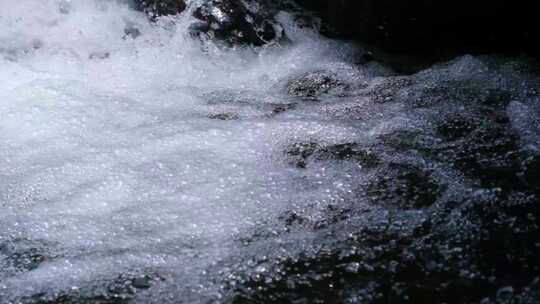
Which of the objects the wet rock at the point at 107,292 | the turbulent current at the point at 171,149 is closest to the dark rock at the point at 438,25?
the turbulent current at the point at 171,149

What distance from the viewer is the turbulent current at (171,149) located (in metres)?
2.38

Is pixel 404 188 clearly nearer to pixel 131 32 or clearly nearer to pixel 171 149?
pixel 171 149

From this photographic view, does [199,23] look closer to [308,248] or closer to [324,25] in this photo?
[324,25]

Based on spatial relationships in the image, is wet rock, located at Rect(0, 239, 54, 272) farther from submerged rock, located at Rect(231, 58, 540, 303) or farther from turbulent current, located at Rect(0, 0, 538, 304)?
submerged rock, located at Rect(231, 58, 540, 303)

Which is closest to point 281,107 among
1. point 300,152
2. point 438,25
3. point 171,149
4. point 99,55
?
point 300,152

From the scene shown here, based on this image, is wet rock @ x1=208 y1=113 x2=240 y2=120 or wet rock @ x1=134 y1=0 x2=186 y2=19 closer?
wet rock @ x1=208 y1=113 x2=240 y2=120

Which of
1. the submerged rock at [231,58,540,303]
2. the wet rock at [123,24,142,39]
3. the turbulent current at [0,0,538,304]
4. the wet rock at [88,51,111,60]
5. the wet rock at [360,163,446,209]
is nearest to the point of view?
the submerged rock at [231,58,540,303]

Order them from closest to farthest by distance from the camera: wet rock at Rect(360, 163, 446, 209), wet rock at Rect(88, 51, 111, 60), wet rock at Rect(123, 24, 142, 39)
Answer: wet rock at Rect(360, 163, 446, 209)
wet rock at Rect(88, 51, 111, 60)
wet rock at Rect(123, 24, 142, 39)

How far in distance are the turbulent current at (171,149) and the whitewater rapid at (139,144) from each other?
1cm

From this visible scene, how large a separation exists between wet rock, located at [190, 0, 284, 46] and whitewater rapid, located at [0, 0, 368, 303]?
117 mm

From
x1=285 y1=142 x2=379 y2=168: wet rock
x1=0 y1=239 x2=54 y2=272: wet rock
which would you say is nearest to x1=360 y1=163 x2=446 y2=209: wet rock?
x1=285 y1=142 x2=379 y2=168: wet rock

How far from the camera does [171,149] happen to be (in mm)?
3244

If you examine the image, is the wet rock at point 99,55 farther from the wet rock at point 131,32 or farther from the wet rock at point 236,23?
the wet rock at point 236,23

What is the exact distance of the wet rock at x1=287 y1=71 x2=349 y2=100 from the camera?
13.0 ft
